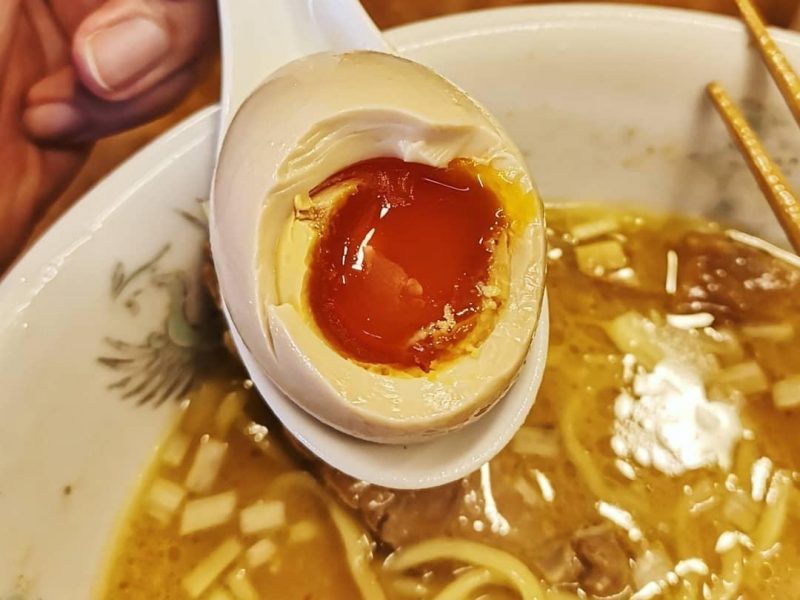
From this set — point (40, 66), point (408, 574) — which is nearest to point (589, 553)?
point (408, 574)

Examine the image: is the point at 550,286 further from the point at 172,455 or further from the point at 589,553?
the point at 172,455

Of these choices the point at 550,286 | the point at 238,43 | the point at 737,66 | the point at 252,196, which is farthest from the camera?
the point at 550,286

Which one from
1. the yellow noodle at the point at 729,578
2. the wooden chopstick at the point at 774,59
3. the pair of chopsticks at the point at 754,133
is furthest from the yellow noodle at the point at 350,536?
the wooden chopstick at the point at 774,59

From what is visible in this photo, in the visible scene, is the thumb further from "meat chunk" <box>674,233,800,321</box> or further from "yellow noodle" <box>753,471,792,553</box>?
"yellow noodle" <box>753,471,792,553</box>

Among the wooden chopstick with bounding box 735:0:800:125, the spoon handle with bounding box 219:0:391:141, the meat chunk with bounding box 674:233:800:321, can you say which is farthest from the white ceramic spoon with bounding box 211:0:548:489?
the wooden chopstick with bounding box 735:0:800:125

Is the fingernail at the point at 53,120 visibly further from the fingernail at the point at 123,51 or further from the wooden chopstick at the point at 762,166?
the wooden chopstick at the point at 762,166

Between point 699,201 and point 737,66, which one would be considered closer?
point 737,66

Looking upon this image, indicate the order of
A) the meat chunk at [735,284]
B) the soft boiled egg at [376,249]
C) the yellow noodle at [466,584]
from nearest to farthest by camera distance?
1. the soft boiled egg at [376,249]
2. the yellow noodle at [466,584]
3. the meat chunk at [735,284]
